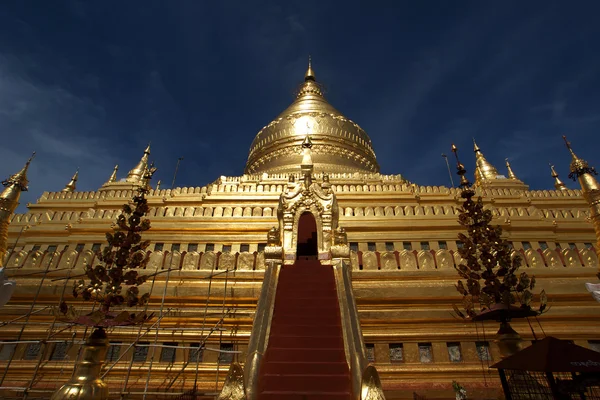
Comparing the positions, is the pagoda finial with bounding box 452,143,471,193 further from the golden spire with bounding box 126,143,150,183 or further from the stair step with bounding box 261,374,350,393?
the golden spire with bounding box 126,143,150,183

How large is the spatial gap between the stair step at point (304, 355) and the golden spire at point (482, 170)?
827 inches

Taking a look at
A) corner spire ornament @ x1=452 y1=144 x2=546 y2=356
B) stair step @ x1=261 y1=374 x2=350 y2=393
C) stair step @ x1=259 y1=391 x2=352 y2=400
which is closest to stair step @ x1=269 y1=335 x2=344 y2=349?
stair step @ x1=261 y1=374 x2=350 y2=393

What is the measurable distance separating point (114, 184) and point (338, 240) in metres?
17.4

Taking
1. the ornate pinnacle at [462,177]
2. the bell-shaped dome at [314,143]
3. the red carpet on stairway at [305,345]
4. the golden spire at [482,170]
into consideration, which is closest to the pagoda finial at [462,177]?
the ornate pinnacle at [462,177]

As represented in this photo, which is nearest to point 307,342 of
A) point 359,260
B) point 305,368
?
point 305,368

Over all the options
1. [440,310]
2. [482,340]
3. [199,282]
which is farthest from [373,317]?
[199,282]

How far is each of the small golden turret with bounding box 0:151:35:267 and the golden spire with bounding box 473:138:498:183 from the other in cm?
2381

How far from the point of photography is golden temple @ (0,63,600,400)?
22.9 feet

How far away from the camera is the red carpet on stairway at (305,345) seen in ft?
16.5

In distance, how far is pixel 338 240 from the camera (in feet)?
A: 29.6

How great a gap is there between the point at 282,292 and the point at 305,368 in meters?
2.34

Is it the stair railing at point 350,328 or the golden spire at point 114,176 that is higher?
the golden spire at point 114,176

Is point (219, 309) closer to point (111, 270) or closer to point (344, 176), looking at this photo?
point (111, 270)

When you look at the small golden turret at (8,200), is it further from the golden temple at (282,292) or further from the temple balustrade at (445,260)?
the temple balustrade at (445,260)
